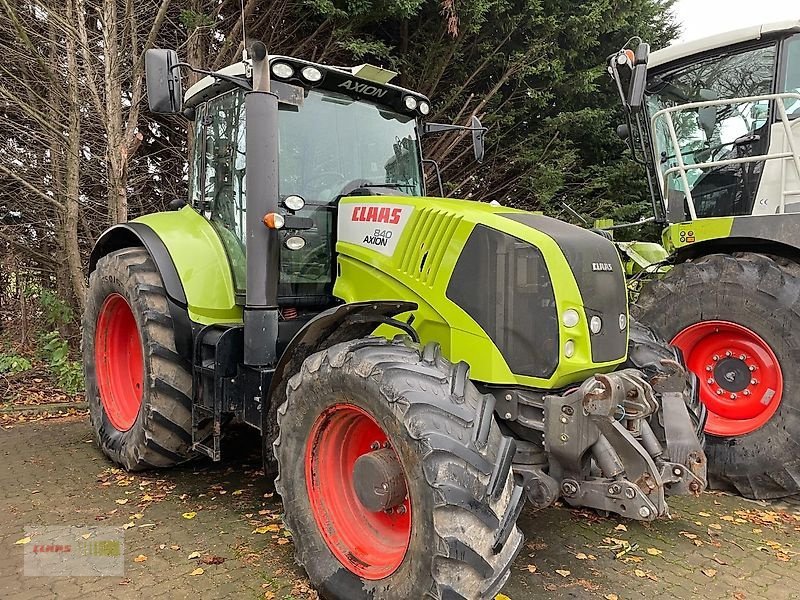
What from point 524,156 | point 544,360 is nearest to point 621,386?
point 544,360

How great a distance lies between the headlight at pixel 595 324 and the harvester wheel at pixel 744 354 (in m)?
1.73

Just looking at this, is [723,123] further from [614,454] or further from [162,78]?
[162,78]

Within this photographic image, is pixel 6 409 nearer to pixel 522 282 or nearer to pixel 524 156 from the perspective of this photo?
pixel 522 282

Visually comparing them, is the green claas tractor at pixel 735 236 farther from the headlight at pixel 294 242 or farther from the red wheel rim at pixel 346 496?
the red wheel rim at pixel 346 496

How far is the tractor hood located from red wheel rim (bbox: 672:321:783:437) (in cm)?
172

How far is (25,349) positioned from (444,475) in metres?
7.24

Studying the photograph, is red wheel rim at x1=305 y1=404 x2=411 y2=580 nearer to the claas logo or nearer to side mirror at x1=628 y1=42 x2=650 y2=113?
the claas logo

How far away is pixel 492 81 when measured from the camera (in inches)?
338

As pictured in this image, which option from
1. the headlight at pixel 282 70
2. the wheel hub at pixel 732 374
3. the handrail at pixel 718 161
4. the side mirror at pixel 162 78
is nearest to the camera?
the side mirror at pixel 162 78

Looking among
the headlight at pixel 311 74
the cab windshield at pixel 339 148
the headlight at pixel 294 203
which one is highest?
the headlight at pixel 311 74

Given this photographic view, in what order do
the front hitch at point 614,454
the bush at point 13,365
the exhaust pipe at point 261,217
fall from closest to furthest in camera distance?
the front hitch at point 614,454
the exhaust pipe at point 261,217
the bush at point 13,365

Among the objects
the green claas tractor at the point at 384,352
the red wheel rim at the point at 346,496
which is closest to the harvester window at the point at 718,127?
the green claas tractor at the point at 384,352

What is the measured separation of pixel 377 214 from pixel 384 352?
37.4 inches

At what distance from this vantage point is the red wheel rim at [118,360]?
4.77 m
